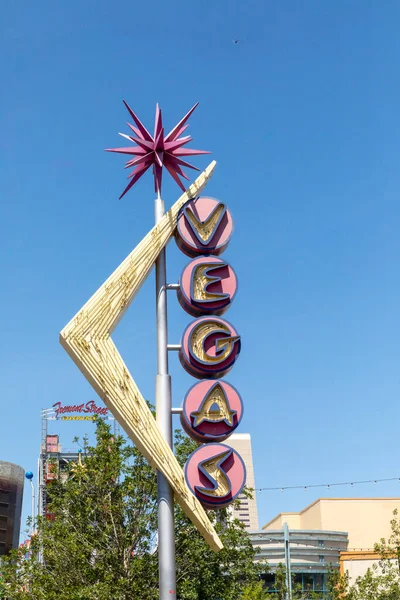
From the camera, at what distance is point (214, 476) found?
56.7 feet

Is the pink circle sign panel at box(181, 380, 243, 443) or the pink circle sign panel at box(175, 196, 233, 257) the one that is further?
the pink circle sign panel at box(175, 196, 233, 257)

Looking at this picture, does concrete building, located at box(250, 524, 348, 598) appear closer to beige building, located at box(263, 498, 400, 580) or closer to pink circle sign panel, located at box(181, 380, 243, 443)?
beige building, located at box(263, 498, 400, 580)

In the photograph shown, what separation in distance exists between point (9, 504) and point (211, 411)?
6136cm

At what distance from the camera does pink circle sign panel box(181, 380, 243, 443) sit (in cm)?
1756

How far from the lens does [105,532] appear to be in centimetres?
2480

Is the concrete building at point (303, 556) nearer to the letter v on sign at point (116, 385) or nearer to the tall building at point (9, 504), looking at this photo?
the tall building at point (9, 504)

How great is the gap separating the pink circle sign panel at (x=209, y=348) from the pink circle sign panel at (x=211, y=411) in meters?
0.41

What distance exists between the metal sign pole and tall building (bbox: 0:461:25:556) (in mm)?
59521

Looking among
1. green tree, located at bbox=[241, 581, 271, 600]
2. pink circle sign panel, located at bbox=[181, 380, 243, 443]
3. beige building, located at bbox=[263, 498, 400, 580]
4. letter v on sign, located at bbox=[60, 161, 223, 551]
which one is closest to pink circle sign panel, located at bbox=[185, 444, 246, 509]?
letter v on sign, located at bbox=[60, 161, 223, 551]

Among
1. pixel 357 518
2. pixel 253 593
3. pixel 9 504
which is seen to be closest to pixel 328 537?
pixel 357 518

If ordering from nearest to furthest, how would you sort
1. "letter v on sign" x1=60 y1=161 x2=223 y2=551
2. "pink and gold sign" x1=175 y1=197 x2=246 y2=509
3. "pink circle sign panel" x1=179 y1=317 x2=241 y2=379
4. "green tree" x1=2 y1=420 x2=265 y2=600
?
"letter v on sign" x1=60 y1=161 x2=223 y2=551
"pink and gold sign" x1=175 y1=197 x2=246 y2=509
"pink circle sign panel" x1=179 y1=317 x2=241 y2=379
"green tree" x1=2 y1=420 x2=265 y2=600

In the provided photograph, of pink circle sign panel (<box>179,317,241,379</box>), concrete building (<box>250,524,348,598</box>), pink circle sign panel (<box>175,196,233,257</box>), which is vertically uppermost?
pink circle sign panel (<box>175,196,233,257</box>)

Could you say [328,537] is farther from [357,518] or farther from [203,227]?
[203,227]

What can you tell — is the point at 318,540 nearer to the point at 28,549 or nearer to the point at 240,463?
the point at 28,549
